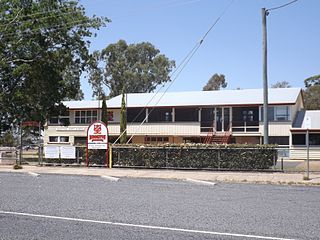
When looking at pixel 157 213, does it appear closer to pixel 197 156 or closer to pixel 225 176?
pixel 225 176

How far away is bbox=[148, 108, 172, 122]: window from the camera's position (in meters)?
46.6

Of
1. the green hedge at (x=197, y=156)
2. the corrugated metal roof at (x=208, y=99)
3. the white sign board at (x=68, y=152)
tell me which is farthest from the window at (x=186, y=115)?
the green hedge at (x=197, y=156)

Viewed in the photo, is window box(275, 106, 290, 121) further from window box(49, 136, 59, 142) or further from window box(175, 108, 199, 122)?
window box(49, 136, 59, 142)

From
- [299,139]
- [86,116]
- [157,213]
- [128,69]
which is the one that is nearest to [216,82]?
[128,69]

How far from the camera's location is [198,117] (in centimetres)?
4525

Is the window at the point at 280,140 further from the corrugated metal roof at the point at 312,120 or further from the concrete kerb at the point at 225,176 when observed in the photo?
the concrete kerb at the point at 225,176

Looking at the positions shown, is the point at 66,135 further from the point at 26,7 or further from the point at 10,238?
the point at 10,238

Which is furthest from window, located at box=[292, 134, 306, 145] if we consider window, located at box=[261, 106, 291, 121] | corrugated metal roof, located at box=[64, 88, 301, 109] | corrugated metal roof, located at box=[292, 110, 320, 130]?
corrugated metal roof, located at box=[64, 88, 301, 109]

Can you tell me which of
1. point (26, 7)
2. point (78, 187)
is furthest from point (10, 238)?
point (26, 7)

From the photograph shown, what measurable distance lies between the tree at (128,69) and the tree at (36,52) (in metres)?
37.1

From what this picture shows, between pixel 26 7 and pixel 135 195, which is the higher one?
pixel 26 7

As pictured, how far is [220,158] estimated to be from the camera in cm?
2339

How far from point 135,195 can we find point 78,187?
3.10 metres

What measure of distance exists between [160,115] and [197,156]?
23.1 m
